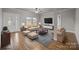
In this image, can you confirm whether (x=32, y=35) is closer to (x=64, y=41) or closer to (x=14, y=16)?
(x=14, y=16)

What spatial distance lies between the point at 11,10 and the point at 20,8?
0.57 feet

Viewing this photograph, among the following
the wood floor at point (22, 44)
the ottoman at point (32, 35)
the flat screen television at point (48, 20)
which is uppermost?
the flat screen television at point (48, 20)

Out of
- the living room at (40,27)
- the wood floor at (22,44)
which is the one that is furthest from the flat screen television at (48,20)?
the wood floor at (22,44)

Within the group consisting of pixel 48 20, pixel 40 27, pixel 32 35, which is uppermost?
pixel 48 20

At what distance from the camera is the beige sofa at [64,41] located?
97.6 inches

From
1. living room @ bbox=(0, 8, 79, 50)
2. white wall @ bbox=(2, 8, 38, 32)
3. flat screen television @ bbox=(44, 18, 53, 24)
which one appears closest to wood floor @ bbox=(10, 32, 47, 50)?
living room @ bbox=(0, 8, 79, 50)

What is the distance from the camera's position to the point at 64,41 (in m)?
2.50

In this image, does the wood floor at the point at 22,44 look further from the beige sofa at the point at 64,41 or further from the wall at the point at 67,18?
the wall at the point at 67,18

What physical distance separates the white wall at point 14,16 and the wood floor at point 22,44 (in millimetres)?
155

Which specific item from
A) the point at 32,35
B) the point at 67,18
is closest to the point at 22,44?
the point at 32,35

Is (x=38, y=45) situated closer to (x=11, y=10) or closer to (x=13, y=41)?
(x=13, y=41)

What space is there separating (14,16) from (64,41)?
3.48 ft

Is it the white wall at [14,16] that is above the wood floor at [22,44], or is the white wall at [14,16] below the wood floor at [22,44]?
above
